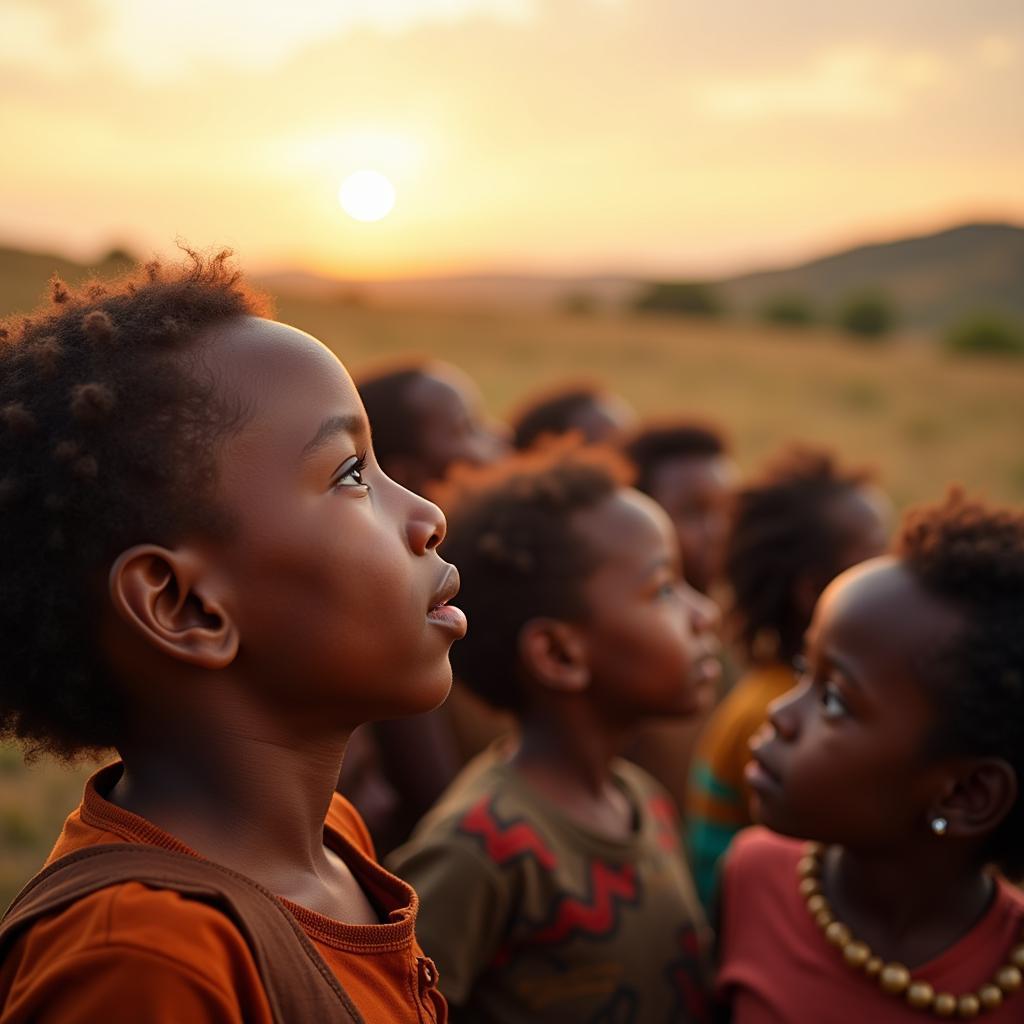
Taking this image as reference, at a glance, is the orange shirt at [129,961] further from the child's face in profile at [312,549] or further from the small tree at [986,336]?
the small tree at [986,336]

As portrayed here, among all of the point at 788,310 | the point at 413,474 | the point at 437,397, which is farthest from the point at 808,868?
the point at 788,310

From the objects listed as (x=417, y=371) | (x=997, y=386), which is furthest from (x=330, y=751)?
(x=997, y=386)

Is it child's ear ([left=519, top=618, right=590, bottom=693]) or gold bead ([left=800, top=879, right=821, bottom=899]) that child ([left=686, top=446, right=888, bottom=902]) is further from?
gold bead ([left=800, top=879, right=821, bottom=899])

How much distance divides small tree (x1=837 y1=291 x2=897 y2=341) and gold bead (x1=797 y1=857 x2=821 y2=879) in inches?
1142

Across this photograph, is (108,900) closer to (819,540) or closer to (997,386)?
(819,540)

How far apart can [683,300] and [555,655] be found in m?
27.5

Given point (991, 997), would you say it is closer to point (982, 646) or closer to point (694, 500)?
point (982, 646)

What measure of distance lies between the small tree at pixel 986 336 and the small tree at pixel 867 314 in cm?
320

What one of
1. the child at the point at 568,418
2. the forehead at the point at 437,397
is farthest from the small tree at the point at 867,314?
the forehead at the point at 437,397

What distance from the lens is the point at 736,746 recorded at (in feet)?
10.5

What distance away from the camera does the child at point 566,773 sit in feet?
7.65

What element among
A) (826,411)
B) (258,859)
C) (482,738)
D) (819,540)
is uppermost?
(258,859)

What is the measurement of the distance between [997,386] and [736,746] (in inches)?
679

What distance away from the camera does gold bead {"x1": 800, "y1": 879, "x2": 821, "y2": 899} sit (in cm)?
229
